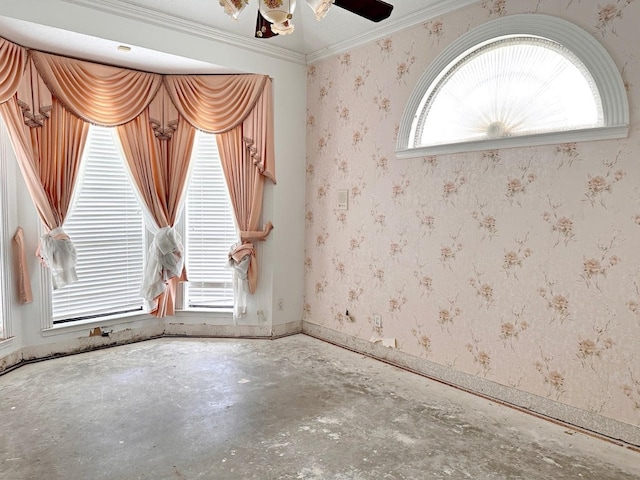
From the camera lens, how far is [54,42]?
3400 millimetres

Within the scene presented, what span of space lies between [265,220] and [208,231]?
59cm

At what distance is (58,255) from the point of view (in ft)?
12.1

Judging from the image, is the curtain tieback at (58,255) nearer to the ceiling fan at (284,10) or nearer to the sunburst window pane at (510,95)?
the ceiling fan at (284,10)

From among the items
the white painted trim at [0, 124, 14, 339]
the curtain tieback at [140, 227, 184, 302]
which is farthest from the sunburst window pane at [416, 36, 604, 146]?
the white painted trim at [0, 124, 14, 339]

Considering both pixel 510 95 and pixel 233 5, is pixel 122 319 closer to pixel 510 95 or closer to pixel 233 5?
pixel 233 5

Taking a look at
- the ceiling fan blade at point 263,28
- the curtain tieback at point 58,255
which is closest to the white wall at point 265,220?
the curtain tieback at point 58,255

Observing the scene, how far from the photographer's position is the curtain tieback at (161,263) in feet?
13.8

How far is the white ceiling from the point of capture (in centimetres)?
331

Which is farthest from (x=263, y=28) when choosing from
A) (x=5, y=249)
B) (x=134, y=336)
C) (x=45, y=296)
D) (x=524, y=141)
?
(x=134, y=336)

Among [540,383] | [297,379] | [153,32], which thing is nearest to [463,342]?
[540,383]

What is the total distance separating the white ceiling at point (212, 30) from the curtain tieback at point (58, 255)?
1494mm

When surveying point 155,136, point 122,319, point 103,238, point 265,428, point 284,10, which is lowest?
point 265,428

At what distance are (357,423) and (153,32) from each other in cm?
335

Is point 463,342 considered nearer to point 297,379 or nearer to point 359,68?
point 297,379
